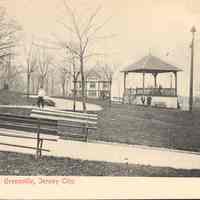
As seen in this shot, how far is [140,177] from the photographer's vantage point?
360 cm

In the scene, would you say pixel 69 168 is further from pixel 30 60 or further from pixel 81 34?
pixel 81 34

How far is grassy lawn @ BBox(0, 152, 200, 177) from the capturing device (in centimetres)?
340

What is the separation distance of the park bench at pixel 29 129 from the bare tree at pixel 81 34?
0.37 m

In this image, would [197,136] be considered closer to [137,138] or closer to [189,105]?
[189,105]

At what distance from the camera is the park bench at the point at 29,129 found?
11.6 feet

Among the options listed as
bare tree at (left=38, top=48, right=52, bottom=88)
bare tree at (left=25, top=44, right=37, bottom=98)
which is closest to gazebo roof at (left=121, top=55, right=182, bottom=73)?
bare tree at (left=38, top=48, right=52, bottom=88)

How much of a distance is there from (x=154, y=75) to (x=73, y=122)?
1.08 meters

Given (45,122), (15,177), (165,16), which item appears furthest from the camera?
(165,16)

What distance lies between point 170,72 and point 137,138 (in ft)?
2.44

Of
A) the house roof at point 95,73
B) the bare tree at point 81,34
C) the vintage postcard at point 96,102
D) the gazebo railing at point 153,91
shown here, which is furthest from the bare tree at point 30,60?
the gazebo railing at point 153,91

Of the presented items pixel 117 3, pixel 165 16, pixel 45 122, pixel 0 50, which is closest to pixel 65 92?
pixel 45 122

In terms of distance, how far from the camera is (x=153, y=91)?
440 centimetres

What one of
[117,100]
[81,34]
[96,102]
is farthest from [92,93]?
[81,34]

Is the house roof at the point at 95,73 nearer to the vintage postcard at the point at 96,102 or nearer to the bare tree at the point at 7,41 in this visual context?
the vintage postcard at the point at 96,102
